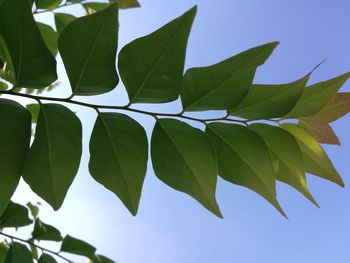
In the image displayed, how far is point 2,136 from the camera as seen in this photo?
2.73ft

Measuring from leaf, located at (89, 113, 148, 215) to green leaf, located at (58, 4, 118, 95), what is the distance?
0.08 metres

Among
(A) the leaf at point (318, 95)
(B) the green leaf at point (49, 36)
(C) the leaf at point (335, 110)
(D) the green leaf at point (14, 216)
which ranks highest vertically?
(A) the leaf at point (318, 95)

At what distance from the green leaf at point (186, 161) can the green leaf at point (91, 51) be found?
18 centimetres

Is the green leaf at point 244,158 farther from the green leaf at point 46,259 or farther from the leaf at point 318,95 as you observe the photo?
the green leaf at point 46,259

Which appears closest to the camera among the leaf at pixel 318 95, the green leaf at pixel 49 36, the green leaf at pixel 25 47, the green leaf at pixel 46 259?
the green leaf at pixel 25 47

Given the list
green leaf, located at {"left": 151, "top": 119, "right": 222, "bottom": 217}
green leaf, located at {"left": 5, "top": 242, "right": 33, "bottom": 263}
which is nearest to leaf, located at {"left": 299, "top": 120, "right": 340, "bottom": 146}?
green leaf, located at {"left": 151, "top": 119, "right": 222, "bottom": 217}

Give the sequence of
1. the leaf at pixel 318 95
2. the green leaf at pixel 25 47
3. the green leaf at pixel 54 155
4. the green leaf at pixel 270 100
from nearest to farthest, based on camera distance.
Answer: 1. the green leaf at pixel 25 47
2. the green leaf at pixel 54 155
3. the green leaf at pixel 270 100
4. the leaf at pixel 318 95

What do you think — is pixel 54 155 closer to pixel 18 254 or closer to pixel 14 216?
pixel 18 254

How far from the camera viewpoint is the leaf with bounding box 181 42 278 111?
923 mm

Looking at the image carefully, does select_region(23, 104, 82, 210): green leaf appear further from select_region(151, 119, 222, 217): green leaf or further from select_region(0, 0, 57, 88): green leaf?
select_region(151, 119, 222, 217): green leaf

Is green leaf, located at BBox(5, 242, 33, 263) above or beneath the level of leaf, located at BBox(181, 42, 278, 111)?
beneath

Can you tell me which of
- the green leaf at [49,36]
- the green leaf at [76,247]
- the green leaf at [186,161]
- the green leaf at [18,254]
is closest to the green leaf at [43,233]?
the green leaf at [76,247]

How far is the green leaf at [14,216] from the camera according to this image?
5.23ft

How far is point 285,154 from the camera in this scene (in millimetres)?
1106
